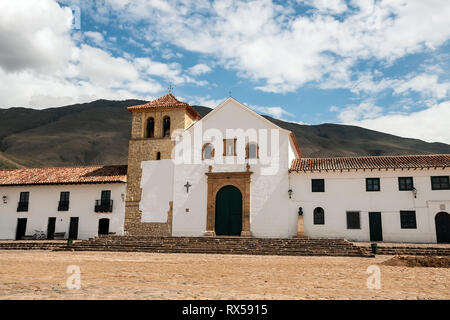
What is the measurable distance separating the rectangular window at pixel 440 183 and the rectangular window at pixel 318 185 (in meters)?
6.40

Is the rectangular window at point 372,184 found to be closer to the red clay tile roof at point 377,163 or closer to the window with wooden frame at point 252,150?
the red clay tile roof at point 377,163

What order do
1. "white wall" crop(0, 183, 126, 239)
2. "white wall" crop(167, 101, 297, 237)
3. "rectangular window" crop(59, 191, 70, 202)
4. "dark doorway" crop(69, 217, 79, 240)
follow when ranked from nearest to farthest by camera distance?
1. "white wall" crop(167, 101, 297, 237)
2. "white wall" crop(0, 183, 126, 239)
3. "dark doorway" crop(69, 217, 79, 240)
4. "rectangular window" crop(59, 191, 70, 202)

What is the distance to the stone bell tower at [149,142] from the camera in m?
25.8

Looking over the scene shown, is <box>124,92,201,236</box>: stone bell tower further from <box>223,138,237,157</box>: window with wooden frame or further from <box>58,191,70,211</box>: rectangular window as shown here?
<box>58,191,70,211</box>: rectangular window

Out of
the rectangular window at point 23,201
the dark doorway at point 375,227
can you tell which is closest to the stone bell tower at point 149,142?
the rectangular window at point 23,201

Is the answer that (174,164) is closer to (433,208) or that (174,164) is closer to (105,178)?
(105,178)

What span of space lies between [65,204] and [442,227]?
979 inches

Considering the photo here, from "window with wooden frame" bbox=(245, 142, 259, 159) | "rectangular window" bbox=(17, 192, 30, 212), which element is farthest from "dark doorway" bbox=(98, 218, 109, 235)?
"window with wooden frame" bbox=(245, 142, 259, 159)

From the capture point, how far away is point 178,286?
7.51m

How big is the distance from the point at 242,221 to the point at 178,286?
54.3ft

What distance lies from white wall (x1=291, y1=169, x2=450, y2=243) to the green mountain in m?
45.2

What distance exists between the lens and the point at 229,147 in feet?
82.7

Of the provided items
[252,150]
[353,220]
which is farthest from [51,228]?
[353,220]

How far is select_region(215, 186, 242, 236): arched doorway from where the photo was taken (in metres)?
24.0
